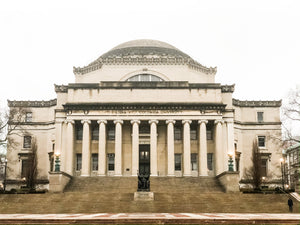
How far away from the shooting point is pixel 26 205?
34.6 meters

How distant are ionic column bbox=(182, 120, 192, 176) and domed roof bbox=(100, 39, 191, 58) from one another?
13.9 metres

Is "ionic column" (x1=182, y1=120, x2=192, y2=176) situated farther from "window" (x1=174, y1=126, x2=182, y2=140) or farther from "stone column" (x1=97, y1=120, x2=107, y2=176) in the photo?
"stone column" (x1=97, y1=120, x2=107, y2=176)

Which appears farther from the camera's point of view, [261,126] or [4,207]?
[261,126]

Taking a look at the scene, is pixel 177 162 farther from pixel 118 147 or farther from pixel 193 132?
pixel 118 147

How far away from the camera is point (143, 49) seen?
Answer: 61.6m

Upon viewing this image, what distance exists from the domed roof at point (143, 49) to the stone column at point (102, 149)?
13.5 metres

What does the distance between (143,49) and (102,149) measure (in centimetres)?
1845

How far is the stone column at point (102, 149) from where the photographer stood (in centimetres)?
4978

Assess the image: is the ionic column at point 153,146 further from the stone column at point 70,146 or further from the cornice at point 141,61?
the cornice at point 141,61

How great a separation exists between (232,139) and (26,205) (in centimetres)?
2746

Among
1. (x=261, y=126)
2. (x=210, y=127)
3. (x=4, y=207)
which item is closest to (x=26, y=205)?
(x=4, y=207)

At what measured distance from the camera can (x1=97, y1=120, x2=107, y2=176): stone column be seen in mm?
49781

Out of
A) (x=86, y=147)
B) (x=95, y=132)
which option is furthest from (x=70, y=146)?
(x=95, y=132)

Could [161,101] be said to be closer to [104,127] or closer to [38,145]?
[104,127]
